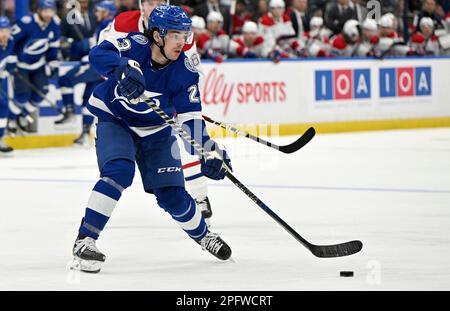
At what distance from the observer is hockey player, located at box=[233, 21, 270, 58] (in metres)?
14.2

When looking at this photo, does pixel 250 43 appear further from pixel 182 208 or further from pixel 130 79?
pixel 130 79

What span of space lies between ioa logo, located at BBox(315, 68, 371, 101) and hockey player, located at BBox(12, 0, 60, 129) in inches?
143

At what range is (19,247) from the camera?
19.9ft

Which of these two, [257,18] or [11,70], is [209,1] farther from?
[11,70]

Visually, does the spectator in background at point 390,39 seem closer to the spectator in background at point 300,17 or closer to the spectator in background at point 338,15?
the spectator in background at point 338,15

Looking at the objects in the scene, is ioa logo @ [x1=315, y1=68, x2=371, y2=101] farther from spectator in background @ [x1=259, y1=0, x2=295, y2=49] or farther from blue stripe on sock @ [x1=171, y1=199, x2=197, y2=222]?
blue stripe on sock @ [x1=171, y1=199, x2=197, y2=222]

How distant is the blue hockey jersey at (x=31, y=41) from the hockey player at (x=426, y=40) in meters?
5.83

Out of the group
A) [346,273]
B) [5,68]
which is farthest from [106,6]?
[346,273]

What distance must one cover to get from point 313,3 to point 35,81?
4.49 metres

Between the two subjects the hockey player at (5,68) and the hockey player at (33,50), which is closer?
the hockey player at (5,68)

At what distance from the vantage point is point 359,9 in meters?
15.7

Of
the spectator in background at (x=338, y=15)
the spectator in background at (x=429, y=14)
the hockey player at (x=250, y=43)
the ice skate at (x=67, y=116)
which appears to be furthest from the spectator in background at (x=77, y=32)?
the spectator in background at (x=429, y=14)

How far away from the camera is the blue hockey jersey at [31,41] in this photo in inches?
483
